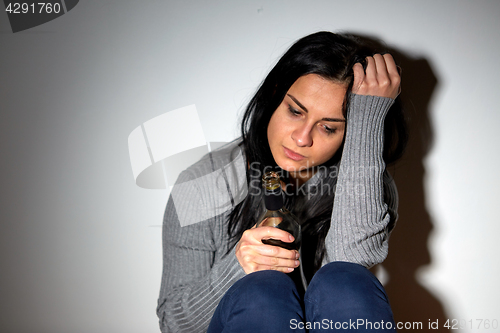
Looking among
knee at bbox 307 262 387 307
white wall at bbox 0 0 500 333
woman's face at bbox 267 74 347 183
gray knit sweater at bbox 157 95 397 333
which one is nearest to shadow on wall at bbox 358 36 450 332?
white wall at bbox 0 0 500 333

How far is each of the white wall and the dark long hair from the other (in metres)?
0.09

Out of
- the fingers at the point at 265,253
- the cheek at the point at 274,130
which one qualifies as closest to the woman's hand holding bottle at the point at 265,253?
the fingers at the point at 265,253

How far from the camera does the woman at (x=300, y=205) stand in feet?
2.18

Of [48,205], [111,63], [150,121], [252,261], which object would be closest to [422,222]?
[252,261]

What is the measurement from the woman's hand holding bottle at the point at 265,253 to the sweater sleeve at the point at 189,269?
0.25ft

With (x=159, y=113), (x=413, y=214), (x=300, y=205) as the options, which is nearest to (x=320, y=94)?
(x=300, y=205)

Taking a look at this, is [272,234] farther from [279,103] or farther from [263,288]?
[279,103]

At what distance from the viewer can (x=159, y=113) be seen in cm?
100

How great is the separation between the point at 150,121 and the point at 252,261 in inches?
19.5

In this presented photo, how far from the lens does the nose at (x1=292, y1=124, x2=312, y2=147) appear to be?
789 millimetres

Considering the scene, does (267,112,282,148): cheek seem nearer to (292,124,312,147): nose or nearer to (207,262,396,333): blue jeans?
(292,124,312,147): nose

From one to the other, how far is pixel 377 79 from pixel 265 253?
43 cm

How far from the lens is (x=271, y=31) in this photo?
3.12 feet

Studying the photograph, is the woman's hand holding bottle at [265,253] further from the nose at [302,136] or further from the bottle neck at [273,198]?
the nose at [302,136]
